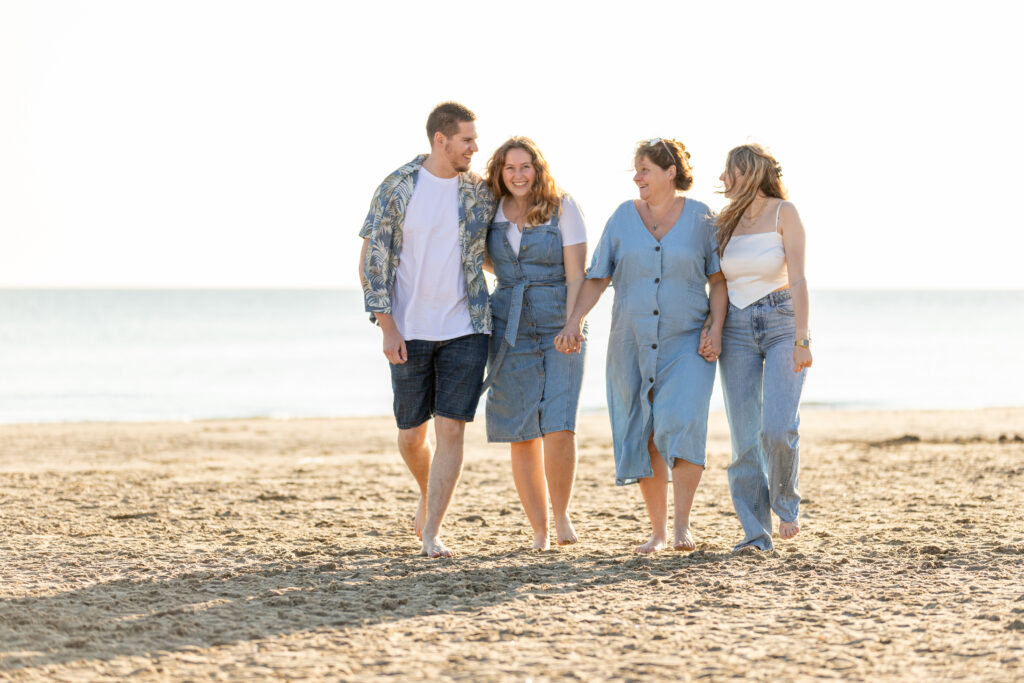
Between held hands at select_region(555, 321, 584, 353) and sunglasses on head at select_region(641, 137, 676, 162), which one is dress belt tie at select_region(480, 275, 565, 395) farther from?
sunglasses on head at select_region(641, 137, 676, 162)

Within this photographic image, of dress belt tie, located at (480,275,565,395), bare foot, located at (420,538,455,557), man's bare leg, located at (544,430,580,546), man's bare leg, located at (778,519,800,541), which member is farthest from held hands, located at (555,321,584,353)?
man's bare leg, located at (778,519,800,541)

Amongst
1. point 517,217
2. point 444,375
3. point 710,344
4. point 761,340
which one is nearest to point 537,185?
point 517,217

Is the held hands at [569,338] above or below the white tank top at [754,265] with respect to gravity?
below

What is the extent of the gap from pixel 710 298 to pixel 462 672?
8.07ft

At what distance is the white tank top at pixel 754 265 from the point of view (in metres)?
4.68

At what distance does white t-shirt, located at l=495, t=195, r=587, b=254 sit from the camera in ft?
16.0

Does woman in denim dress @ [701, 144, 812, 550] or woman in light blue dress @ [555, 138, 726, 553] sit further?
woman in light blue dress @ [555, 138, 726, 553]

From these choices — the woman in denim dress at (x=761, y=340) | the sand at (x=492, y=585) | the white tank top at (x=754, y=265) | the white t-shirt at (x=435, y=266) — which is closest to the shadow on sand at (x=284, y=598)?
the sand at (x=492, y=585)

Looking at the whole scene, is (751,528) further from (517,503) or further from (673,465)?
(517,503)

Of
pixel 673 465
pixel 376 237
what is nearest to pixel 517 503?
pixel 673 465

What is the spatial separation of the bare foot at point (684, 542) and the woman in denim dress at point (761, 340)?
0.22 metres

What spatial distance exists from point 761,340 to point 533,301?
43.2 inches

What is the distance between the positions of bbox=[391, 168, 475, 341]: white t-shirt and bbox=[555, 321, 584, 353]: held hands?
0.42 metres

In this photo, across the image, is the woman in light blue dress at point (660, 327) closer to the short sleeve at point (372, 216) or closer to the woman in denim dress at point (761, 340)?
the woman in denim dress at point (761, 340)
